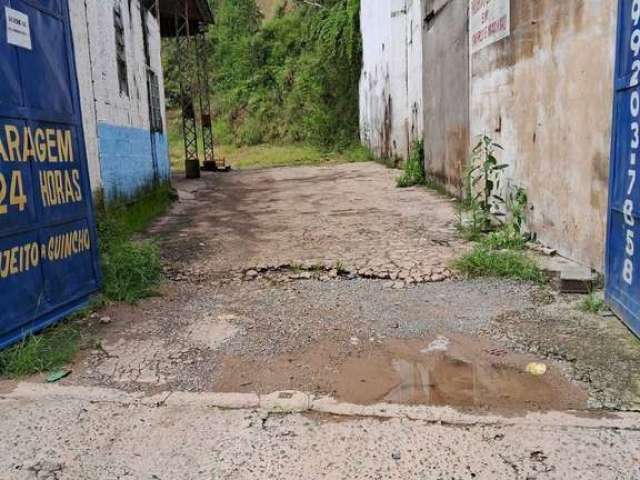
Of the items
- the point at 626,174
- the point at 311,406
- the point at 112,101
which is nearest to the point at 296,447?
the point at 311,406

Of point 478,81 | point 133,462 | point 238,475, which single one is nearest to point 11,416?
point 133,462

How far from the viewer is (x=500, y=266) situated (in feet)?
15.1

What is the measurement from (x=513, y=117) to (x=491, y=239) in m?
1.30

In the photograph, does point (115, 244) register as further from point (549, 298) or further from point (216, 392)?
point (549, 298)

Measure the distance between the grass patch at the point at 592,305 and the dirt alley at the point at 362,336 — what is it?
8 centimetres

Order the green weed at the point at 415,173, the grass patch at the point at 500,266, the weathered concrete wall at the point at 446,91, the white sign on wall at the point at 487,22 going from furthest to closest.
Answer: the green weed at the point at 415,173, the weathered concrete wall at the point at 446,91, the white sign on wall at the point at 487,22, the grass patch at the point at 500,266

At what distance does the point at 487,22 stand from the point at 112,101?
4.43 meters

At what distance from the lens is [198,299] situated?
4.34m

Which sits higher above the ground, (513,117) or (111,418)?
(513,117)

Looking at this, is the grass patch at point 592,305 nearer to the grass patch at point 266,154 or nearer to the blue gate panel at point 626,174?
the blue gate panel at point 626,174

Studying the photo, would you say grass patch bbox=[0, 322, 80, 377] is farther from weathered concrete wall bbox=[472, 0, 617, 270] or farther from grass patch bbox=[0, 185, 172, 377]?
weathered concrete wall bbox=[472, 0, 617, 270]

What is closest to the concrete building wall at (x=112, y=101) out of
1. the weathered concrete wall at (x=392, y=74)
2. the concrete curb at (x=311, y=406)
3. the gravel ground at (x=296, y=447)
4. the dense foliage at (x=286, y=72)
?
the concrete curb at (x=311, y=406)

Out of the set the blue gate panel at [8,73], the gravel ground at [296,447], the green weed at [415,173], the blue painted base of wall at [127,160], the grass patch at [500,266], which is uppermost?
the blue gate panel at [8,73]

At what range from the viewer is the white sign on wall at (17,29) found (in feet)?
10.8
